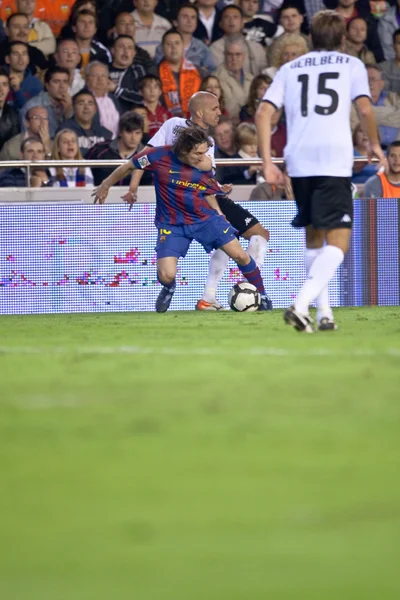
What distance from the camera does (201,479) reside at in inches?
118

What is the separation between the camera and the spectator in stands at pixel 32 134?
13578 mm

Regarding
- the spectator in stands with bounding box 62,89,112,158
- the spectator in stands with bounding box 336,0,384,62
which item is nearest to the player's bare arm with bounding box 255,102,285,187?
the spectator in stands with bounding box 62,89,112,158

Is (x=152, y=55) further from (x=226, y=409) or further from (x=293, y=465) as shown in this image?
(x=293, y=465)

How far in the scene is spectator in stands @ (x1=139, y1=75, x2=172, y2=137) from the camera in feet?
47.0

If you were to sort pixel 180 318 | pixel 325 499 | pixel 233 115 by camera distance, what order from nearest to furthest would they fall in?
1. pixel 325 499
2. pixel 180 318
3. pixel 233 115

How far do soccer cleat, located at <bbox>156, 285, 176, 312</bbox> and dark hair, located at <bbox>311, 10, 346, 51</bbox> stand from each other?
160 inches

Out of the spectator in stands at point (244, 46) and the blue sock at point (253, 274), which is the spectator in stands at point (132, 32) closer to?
the spectator in stands at point (244, 46)

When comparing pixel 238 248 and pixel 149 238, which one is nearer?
pixel 238 248

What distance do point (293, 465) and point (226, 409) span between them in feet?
3.53

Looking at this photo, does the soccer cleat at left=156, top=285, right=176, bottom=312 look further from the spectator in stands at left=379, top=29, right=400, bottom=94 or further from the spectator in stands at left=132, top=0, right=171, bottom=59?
the spectator in stands at left=379, top=29, right=400, bottom=94

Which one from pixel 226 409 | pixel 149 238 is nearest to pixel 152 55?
pixel 149 238

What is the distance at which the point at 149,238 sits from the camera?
1298cm

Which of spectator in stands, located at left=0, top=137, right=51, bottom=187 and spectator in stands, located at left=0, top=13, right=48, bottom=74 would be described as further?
spectator in stands, located at left=0, top=13, right=48, bottom=74

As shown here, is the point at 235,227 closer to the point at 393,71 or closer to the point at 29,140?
the point at 29,140
